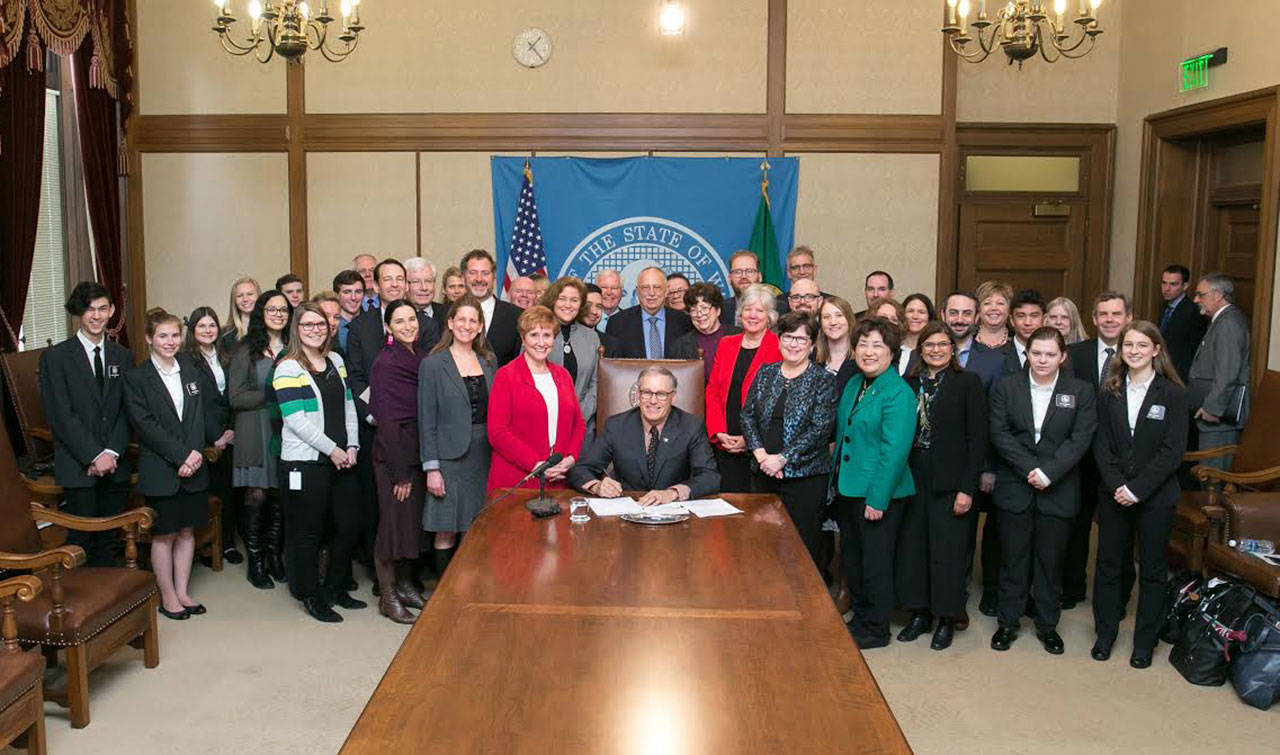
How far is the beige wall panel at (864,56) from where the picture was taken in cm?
798

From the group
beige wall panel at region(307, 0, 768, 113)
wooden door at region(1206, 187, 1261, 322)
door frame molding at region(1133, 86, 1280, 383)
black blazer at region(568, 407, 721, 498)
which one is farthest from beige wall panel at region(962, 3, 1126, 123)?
black blazer at region(568, 407, 721, 498)

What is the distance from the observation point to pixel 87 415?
5234mm

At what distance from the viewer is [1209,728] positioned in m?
4.26

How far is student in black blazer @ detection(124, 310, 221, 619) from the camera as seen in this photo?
5.24 metres

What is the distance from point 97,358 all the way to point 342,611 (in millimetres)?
1661

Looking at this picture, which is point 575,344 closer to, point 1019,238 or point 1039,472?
point 1039,472

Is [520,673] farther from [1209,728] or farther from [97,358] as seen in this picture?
[97,358]

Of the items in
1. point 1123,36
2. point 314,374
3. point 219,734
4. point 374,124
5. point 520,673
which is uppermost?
point 1123,36

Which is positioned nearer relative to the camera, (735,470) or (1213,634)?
(1213,634)

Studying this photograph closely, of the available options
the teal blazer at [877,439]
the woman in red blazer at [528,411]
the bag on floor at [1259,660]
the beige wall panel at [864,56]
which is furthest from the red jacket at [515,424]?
the beige wall panel at [864,56]

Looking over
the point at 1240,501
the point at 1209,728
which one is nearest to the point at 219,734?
the point at 1209,728

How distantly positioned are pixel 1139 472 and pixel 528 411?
8.61ft

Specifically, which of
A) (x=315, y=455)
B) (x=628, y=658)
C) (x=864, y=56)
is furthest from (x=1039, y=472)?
(x=864, y=56)

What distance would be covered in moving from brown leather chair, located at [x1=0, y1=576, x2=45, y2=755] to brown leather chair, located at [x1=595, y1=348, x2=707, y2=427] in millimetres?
2430
